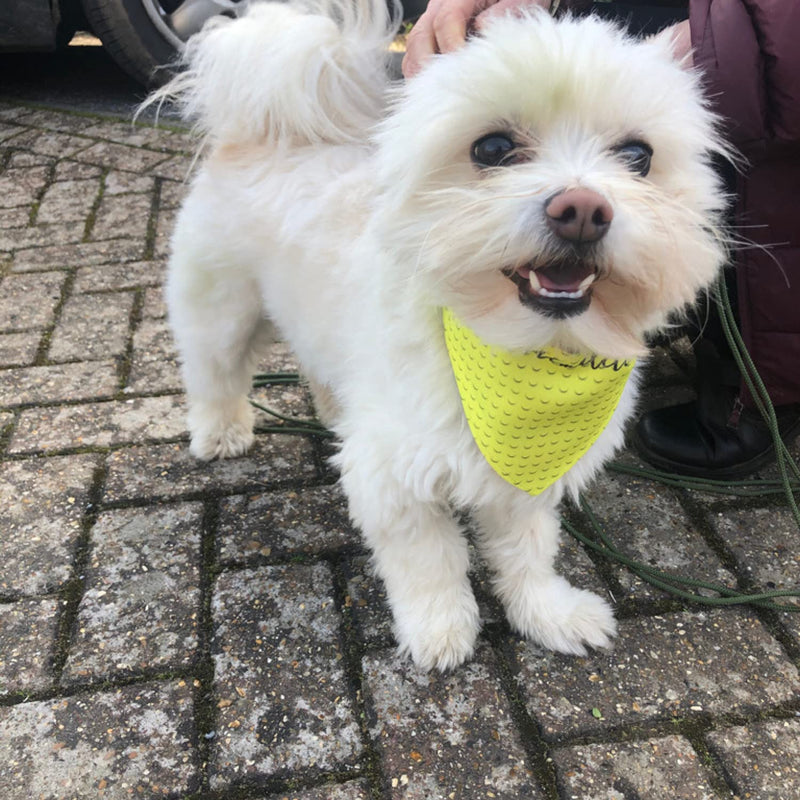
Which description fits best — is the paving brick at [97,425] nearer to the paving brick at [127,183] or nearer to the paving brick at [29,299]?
the paving brick at [29,299]

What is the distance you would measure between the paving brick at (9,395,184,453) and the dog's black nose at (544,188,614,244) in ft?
6.65

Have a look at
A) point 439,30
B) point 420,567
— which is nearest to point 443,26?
point 439,30

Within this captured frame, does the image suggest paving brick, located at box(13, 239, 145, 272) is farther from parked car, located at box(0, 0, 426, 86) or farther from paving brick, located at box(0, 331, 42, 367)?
parked car, located at box(0, 0, 426, 86)

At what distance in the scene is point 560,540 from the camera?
99.0 inches

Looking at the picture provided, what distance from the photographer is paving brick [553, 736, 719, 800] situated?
5.86ft

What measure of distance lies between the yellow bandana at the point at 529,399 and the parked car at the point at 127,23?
4562mm

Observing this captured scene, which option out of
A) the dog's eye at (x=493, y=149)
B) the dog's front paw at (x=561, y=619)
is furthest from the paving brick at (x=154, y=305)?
the dog's eye at (x=493, y=149)

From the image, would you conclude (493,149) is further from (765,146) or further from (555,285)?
(765,146)

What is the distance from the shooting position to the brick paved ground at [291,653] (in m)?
1.82

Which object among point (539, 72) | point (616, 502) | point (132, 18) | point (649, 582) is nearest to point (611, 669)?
point (649, 582)

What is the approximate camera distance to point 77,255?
4109 millimetres

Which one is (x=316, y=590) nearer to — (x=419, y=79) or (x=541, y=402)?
(x=541, y=402)

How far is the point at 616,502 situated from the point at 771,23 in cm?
151

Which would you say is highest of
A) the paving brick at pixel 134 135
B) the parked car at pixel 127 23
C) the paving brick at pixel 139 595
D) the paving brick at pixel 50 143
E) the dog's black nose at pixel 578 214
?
the dog's black nose at pixel 578 214
